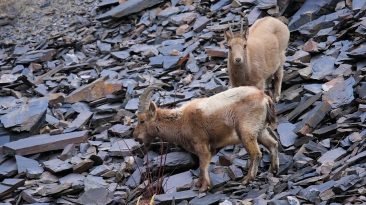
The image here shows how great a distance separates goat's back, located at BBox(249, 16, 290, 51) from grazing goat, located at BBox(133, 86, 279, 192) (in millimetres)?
2580

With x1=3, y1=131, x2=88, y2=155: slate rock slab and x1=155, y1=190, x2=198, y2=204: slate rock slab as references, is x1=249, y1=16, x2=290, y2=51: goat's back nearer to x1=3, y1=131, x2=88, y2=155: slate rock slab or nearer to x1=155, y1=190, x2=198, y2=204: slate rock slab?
x1=3, y1=131, x2=88, y2=155: slate rock slab

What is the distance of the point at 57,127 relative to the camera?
12.2 metres

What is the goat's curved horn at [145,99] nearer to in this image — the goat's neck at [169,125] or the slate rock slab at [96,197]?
the goat's neck at [169,125]

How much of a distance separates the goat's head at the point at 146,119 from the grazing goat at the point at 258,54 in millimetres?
1543

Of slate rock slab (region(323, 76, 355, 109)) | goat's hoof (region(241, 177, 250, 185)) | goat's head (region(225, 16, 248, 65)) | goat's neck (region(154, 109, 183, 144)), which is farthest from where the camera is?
goat's head (region(225, 16, 248, 65))

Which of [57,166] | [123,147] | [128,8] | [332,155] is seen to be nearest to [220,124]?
[332,155]

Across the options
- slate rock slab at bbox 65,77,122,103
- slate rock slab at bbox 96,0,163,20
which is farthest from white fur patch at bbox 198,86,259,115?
slate rock slab at bbox 96,0,163,20

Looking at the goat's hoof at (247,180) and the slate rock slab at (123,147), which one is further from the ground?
the goat's hoof at (247,180)

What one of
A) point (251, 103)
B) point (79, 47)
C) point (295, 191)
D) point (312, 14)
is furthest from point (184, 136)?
point (79, 47)

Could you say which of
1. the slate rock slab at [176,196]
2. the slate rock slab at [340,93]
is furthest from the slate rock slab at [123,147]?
the slate rock slab at [340,93]

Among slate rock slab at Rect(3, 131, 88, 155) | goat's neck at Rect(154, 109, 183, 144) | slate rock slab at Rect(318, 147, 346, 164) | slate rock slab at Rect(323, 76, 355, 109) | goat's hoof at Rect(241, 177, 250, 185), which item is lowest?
slate rock slab at Rect(3, 131, 88, 155)

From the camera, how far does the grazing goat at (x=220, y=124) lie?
9.42m

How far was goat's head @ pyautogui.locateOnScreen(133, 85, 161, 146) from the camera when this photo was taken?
1030 cm

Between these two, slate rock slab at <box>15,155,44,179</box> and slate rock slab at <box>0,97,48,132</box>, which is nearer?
slate rock slab at <box>15,155,44,179</box>
